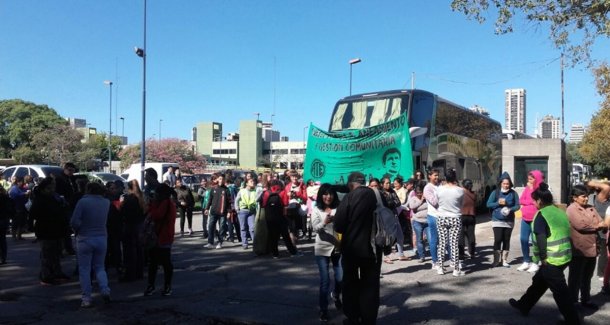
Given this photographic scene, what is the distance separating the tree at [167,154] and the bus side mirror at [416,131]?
4309 cm

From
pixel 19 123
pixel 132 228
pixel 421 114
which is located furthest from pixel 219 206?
pixel 19 123

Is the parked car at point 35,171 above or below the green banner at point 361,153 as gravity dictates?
below

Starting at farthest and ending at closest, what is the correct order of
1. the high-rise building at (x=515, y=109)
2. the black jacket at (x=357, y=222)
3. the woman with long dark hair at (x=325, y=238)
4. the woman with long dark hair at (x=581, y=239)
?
the high-rise building at (x=515, y=109)
the woman with long dark hair at (x=581, y=239)
the woman with long dark hair at (x=325, y=238)
the black jacket at (x=357, y=222)

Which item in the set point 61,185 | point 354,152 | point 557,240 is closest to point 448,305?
point 557,240

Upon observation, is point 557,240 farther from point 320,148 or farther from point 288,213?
point 320,148

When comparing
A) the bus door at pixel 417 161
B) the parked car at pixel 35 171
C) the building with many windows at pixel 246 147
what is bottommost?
the parked car at pixel 35 171

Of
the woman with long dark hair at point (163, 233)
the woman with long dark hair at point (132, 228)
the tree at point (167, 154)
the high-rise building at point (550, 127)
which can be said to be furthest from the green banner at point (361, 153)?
the high-rise building at point (550, 127)

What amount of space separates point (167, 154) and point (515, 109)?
3110 inches

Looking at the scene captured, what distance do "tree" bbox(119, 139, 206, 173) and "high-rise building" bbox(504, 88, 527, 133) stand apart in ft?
228

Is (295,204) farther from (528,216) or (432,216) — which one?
(528,216)

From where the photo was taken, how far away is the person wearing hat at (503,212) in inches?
345

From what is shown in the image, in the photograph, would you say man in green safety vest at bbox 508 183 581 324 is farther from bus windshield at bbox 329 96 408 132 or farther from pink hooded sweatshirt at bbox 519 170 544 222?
bus windshield at bbox 329 96 408 132

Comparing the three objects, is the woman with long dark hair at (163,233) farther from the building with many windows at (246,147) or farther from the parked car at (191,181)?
the building with many windows at (246,147)

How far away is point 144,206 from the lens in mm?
8484
